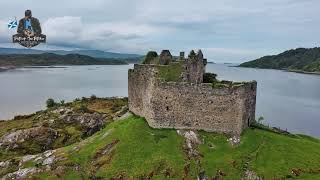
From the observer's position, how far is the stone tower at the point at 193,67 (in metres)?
41.4

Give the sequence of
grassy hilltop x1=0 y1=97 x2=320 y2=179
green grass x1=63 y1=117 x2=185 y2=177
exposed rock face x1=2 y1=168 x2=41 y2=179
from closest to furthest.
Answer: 1. grassy hilltop x1=0 y1=97 x2=320 y2=179
2. green grass x1=63 y1=117 x2=185 y2=177
3. exposed rock face x1=2 y1=168 x2=41 y2=179

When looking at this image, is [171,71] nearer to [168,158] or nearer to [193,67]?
[193,67]

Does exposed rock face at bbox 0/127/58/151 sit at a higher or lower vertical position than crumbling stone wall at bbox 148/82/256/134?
lower

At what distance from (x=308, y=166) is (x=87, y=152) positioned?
757 inches

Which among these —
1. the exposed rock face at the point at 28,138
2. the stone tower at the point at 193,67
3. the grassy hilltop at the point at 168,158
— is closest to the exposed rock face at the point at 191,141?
the grassy hilltop at the point at 168,158

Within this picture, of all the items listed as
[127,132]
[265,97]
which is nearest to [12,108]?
[265,97]

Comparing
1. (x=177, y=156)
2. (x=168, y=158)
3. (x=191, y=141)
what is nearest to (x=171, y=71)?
(x=191, y=141)

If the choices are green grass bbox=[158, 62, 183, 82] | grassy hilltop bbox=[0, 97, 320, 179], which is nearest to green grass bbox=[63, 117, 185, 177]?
grassy hilltop bbox=[0, 97, 320, 179]

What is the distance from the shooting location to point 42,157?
4175 cm

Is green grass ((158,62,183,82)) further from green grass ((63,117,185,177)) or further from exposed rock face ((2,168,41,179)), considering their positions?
exposed rock face ((2,168,41,179))

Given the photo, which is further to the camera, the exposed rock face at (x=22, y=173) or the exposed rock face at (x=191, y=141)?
the exposed rock face at (x=22, y=173)

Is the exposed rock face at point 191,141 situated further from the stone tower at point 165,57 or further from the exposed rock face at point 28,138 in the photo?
the exposed rock face at point 28,138

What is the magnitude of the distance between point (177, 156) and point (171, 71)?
8084mm

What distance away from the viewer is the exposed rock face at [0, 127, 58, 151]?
55.0 meters
